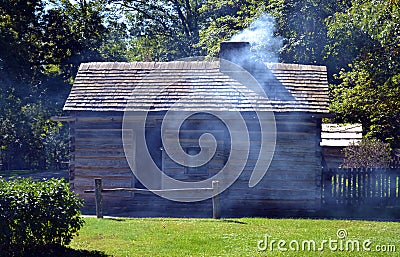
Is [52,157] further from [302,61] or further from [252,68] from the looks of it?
[252,68]

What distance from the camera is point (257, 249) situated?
35.0 ft

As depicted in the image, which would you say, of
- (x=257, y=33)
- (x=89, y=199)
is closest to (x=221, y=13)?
(x=257, y=33)

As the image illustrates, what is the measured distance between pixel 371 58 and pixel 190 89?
5542 mm

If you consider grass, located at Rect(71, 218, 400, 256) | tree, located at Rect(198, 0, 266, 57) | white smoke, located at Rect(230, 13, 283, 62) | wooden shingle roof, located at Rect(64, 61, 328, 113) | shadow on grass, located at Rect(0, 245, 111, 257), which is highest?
tree, located at Rect(198, 0, 266, 57)

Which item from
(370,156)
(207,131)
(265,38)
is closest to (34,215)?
(207,131)

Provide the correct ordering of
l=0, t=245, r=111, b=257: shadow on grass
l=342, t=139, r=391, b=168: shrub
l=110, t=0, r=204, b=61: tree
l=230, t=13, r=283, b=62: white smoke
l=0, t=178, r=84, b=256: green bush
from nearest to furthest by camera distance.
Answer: l=0, t=178, r=84, b=256: green bush
l=0, t=245, r=111, b=257: shadow on grass
l=342, t=139, r=391, b=168: shrub
l=230, t=13, r=283, b=62: white smoke
l=110, t=0, r=204, b=61: tree

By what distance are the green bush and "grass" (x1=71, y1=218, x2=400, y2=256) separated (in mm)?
743

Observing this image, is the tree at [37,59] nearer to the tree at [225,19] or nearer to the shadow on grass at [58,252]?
the tree at [225,19]

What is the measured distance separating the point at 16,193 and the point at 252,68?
412 inches

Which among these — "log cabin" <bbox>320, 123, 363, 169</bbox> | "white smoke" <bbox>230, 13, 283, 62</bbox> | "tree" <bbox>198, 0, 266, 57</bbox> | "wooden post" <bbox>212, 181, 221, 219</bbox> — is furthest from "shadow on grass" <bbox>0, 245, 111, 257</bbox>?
"tree" <bbox>198, 0, 266, 57</bbox>

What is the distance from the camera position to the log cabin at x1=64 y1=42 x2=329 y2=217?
17.0 metres

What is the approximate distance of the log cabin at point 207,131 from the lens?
17.0 m

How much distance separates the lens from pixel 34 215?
9945mm

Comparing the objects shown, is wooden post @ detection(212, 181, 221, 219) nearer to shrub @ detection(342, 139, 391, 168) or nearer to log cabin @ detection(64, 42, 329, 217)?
log cabin @ detection(64, 42, 329, 217)
